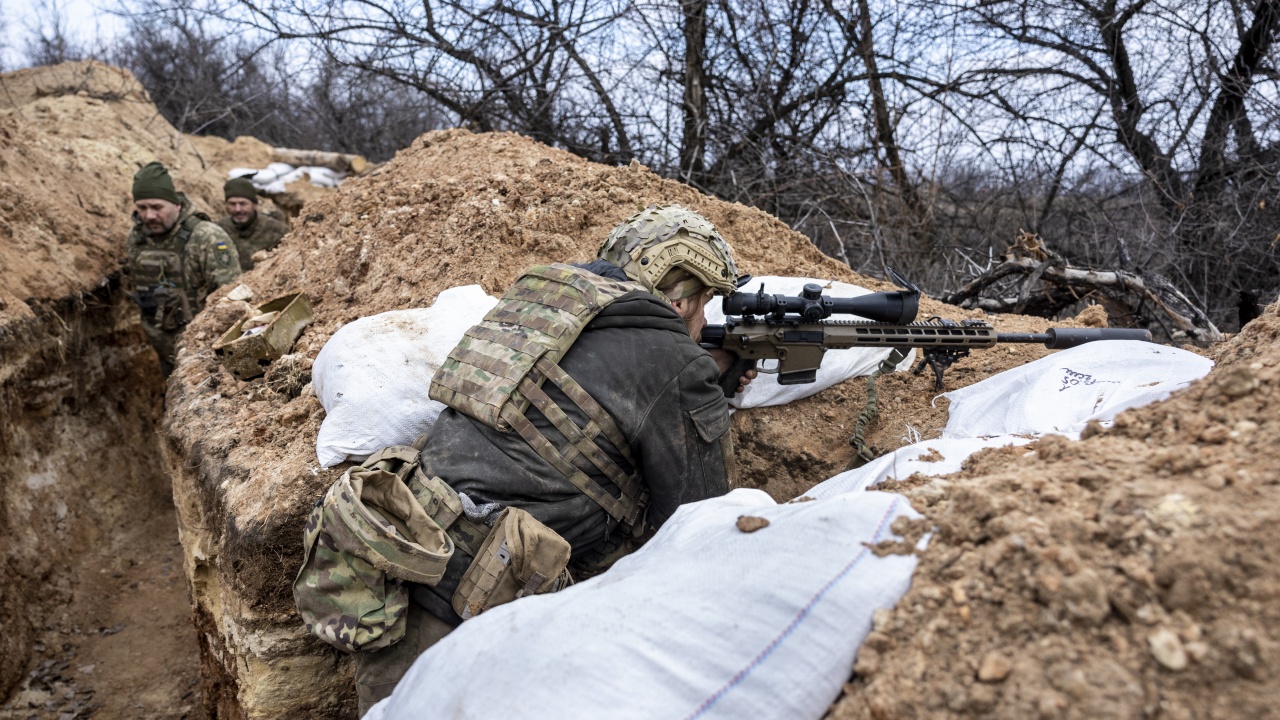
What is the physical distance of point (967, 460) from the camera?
1827 millimetres

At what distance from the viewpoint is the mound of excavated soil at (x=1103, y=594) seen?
102cm

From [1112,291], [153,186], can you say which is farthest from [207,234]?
[1112,291]

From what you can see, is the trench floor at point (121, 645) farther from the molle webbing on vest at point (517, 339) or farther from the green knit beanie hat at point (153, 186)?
the molle webbing on vest at point (517, 339)

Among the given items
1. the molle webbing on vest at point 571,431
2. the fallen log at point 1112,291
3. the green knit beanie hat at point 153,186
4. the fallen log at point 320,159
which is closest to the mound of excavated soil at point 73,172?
the green knit beanie hat at point 153,186

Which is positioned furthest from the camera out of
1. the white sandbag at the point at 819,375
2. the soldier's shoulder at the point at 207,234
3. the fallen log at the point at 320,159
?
the fallen log at the point at 320,159

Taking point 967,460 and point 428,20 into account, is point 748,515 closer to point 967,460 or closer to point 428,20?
point 967,460

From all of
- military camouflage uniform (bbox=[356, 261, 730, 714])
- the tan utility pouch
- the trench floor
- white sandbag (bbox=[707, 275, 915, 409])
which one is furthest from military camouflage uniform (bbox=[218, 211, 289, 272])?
the tan utility pouch

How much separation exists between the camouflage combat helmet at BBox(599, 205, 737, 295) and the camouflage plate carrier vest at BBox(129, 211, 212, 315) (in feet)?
15.8

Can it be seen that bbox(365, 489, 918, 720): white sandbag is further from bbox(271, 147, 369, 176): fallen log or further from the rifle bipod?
bbox(271, 147, 369, 176): fallen log

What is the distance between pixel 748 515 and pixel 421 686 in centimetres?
70

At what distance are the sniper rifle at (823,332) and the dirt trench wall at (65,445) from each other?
432 cm

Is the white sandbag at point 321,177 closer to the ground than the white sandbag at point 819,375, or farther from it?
farther from it

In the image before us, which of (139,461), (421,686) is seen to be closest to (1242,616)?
(421,686)

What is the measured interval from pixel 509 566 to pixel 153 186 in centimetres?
560
